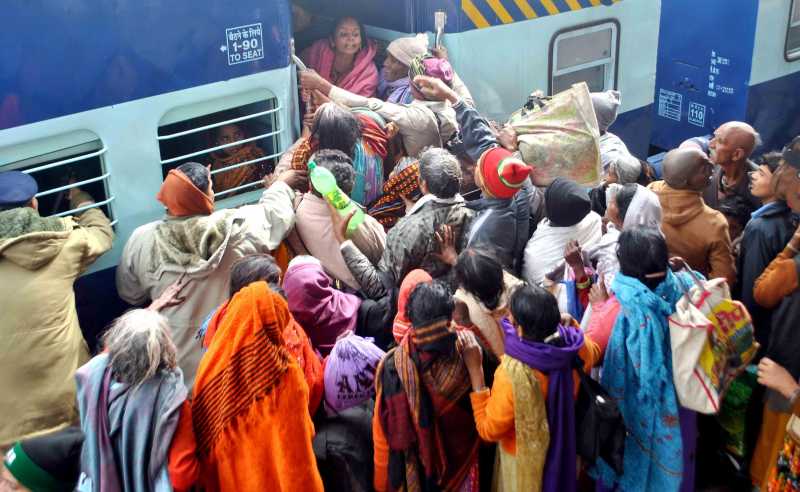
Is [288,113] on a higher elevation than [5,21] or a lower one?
lower

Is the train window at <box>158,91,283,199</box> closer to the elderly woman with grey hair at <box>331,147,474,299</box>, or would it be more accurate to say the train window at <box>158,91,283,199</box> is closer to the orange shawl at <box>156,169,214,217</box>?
the orange shawl at <box>156,169,214,217</box>

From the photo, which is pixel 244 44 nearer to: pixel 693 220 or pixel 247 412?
pixel 247 412

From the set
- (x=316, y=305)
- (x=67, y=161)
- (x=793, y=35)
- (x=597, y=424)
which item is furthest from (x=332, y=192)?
(x=793, y=35)

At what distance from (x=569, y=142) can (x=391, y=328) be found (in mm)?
1199

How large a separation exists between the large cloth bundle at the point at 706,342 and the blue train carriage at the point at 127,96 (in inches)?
71.3

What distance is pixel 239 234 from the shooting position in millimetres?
3402

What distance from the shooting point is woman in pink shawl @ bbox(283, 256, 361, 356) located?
10.6 feet

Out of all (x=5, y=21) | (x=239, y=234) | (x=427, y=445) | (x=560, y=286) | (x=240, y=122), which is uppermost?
(x=5, y=21)

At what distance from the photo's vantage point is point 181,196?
10.8 feet

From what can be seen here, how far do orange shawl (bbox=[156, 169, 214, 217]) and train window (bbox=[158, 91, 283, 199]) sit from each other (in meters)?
0.31

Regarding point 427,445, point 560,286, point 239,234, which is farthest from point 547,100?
point 427,445

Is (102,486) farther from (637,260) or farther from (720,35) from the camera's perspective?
(720,35)

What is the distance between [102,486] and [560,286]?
1745 mm

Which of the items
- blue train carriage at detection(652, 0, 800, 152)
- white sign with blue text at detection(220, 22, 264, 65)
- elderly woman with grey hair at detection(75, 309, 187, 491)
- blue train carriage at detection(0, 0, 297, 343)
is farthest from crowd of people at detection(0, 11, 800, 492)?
blue train carriage at detection(652, 0, 800, 152)
